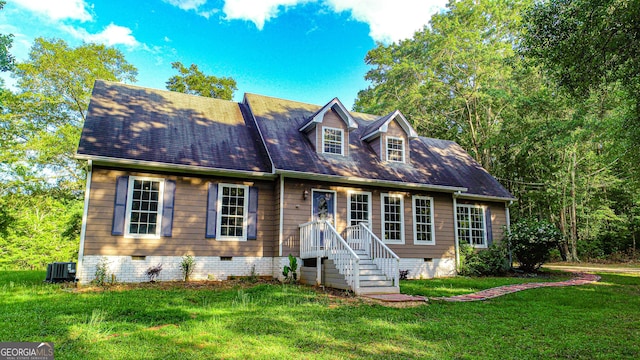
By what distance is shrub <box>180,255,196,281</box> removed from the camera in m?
10.9

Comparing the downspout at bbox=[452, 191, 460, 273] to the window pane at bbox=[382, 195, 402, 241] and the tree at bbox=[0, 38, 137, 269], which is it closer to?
the window pane at bbox=[382, 195, 402, 241]

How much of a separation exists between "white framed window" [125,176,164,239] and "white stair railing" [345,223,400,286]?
5.74m

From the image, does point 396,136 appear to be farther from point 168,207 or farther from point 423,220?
point 168,207

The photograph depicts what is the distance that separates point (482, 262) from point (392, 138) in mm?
5778

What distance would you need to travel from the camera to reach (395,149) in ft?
49.5

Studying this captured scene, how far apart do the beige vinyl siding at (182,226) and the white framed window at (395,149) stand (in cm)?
504

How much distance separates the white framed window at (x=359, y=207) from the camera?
13078 millimetres

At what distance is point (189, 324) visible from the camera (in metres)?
5.65

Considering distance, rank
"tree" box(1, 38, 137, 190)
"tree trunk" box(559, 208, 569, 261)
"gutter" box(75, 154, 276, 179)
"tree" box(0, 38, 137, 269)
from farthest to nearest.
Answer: "tree trunk" box(559, 208, 569, 261), "tree" box(1, 38, 137, 190), "tree" box(0, 38, 137, 269), "gutter" box(75, 154, 276, 179)

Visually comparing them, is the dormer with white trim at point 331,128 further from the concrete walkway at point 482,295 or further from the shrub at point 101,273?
the shrub at point 101,273

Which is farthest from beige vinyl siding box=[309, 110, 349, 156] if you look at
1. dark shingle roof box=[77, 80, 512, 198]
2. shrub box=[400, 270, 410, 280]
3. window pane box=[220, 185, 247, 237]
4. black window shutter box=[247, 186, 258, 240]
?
shrub box=[400, 270, 410, 280]

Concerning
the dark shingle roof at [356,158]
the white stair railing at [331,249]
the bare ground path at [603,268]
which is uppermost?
the dark shingle roof at [356,158]

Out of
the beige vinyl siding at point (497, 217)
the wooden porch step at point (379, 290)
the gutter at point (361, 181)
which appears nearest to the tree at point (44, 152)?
the gutter at point (361, 181)

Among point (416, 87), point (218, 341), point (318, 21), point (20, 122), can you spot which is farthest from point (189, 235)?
point (416, 87)
